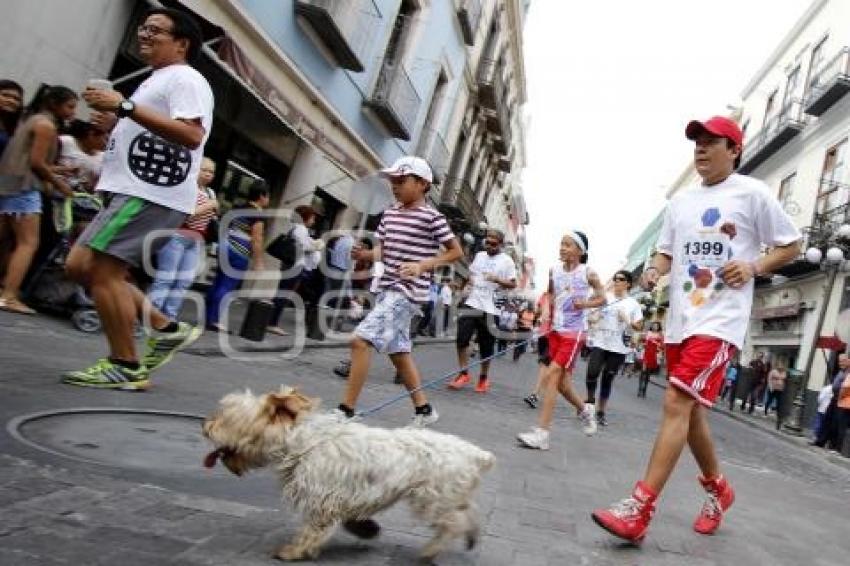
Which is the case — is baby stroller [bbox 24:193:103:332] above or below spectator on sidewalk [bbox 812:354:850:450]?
below

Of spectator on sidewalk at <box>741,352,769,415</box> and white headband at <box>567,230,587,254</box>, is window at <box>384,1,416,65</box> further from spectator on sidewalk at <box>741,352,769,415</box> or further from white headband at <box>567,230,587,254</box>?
white headband at <box>567,230,587,254</box>

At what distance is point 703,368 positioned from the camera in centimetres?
364

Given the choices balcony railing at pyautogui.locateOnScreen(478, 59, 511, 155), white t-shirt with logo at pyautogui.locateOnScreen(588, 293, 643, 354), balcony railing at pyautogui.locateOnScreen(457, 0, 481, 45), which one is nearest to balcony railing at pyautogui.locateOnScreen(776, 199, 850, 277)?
balcony railing at pyautogui.locateOnScreen(457, 0, 481, 45)

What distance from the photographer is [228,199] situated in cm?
1380

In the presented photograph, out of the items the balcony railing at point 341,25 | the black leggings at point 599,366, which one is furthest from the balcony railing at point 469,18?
the black leggings at point 599,366

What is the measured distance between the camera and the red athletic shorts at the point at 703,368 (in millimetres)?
3637

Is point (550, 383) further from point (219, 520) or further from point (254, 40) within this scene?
point (254, 40)

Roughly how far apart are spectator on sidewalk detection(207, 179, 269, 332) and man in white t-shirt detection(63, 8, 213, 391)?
13.9 feet

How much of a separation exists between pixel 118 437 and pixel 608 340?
6.20 meters

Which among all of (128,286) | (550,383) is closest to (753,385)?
(550,383)

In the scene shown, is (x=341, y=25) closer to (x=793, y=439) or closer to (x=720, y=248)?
(x=793, y=439)

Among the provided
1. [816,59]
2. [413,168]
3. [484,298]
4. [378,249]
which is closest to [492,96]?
[816,59]

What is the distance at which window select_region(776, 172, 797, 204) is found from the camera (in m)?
28.3

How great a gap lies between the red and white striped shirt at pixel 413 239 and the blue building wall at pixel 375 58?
7.82m
